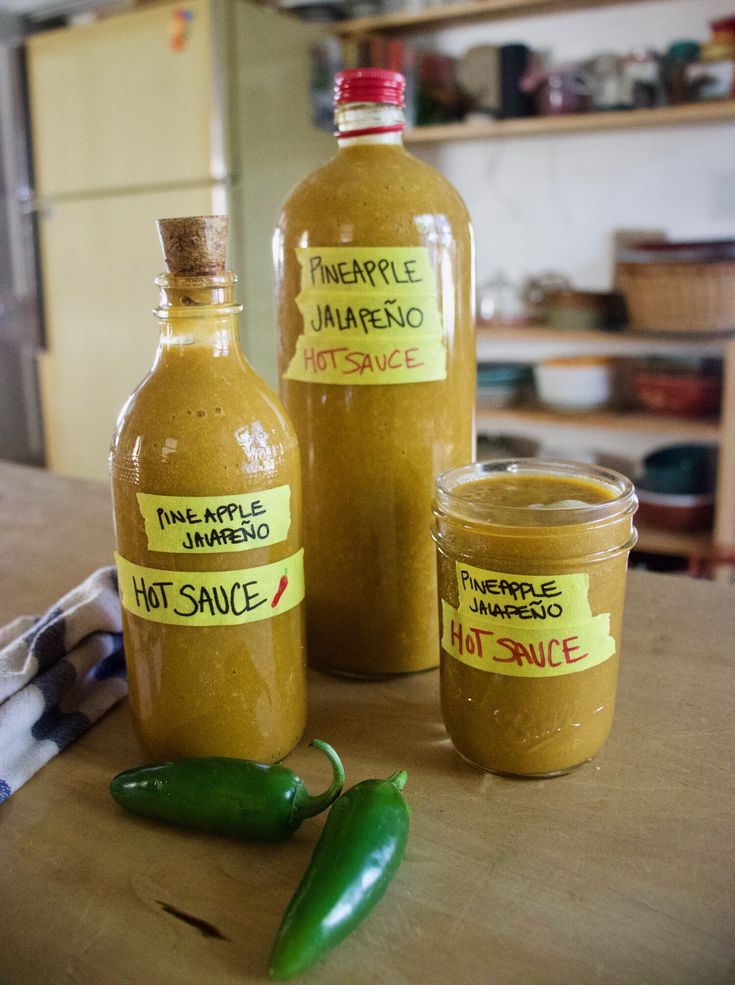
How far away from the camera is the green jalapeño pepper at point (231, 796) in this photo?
488 mm

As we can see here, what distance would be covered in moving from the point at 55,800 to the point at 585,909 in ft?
1.08

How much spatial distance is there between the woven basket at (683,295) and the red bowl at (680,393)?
0.15 meters

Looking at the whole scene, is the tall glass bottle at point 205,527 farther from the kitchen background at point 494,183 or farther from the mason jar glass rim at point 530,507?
the kitchen background at point 494,183

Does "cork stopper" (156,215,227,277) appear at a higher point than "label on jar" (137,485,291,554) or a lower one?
higher

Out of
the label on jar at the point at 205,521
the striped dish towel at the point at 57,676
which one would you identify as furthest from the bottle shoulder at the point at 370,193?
the striped dish towel at the point at 57,676

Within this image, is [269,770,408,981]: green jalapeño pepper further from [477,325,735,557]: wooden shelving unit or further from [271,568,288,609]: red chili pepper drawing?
[477,325,735,557]: wooden shelving unit

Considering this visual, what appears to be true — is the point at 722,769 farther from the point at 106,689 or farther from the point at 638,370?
the point at 638,370

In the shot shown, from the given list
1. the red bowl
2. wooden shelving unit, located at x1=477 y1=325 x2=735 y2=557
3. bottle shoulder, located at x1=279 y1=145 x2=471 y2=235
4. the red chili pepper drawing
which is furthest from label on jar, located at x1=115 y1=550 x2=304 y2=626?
the red bowl

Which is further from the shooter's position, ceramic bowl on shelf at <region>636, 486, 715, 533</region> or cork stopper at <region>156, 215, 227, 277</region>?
ceramic bowl on shelf at <region>636, 486, 715, 533</region>

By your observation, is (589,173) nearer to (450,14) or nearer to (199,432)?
(450,14)

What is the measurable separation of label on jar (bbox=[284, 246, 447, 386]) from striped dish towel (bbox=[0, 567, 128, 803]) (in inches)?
10.5

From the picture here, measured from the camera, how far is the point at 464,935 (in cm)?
43

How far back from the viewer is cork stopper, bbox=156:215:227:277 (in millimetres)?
506

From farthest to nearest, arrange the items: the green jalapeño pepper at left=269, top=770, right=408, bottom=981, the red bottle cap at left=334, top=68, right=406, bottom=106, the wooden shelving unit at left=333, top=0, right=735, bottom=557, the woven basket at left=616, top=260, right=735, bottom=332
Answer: the wooden shelving unit at left=333, top=0, right=735, bottom=557, the woven basket at left=616, top=260, right=735, bottom=332, the red bottle cap at left=334, top=68, right=406, bottom=106, the green jalapeño pepper at left=269, top=770, right=408, bottom=981
